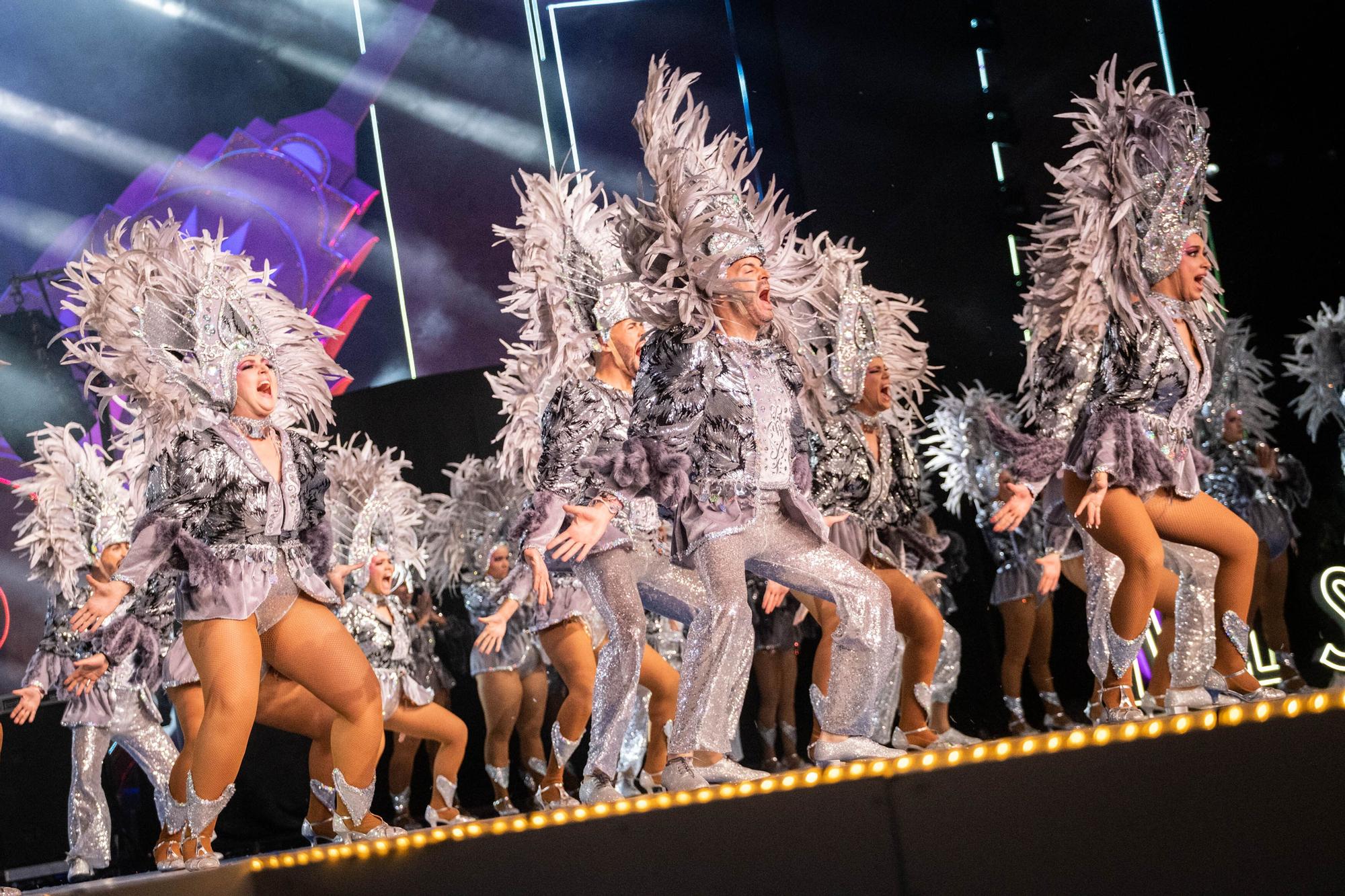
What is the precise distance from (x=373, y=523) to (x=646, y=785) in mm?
2277

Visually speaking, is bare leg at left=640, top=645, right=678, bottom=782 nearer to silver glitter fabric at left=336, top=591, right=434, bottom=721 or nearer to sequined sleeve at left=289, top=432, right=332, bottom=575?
silver glitter fabric at left=336, top=591, right=434, bottom=721

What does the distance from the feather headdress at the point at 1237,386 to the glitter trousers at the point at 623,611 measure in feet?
13.3

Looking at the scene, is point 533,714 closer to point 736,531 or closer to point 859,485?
point 859,485

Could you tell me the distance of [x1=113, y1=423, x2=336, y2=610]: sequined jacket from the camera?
4656mm

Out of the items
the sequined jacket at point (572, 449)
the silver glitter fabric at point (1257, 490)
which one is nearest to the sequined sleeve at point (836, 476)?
the sequined jacket at point (572, 449)

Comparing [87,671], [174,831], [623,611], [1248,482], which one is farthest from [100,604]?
[1248,482]

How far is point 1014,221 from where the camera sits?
872 centimetres

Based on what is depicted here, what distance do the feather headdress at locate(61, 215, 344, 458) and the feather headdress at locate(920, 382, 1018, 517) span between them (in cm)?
424

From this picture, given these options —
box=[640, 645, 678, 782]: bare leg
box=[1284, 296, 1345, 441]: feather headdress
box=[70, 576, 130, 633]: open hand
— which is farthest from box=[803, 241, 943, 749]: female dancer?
box=[70, 576, 130, 633]: open hand

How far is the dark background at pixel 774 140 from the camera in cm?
811

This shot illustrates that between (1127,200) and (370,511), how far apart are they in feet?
13.7

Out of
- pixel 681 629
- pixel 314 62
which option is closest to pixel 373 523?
pixel 681 629

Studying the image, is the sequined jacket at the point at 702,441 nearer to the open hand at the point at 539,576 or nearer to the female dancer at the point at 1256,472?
the open hand at the point at 539,576

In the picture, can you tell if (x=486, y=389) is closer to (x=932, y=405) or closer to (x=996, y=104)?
(x=932, y=405)
